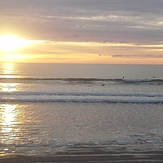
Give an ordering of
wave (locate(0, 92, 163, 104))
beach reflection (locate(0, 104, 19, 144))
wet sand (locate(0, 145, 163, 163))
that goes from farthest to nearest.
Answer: wave (locate(0, 92, 163, 104))
beach reflection (locate(0, 104, 19, 144))
wet sand (locate(0, 145, 163, 163))

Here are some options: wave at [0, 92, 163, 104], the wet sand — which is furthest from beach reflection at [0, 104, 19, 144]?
wave at [0, 92, 163, 104]

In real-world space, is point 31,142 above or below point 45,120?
below

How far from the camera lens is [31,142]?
9.64m

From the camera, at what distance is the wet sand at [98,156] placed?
756cm

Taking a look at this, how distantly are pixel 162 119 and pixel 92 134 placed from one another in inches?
188

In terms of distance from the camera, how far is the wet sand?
756 centimetres

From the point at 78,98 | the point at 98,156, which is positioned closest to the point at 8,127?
the point at 98,156

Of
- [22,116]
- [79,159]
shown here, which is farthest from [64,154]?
[22,116]

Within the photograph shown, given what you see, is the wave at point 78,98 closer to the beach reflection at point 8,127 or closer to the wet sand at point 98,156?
the beach reflection at point 8,127

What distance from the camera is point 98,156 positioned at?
26.3 ft

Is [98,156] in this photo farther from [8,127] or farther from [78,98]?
[78,98]

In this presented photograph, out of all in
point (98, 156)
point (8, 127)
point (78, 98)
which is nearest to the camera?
point (98, 156)

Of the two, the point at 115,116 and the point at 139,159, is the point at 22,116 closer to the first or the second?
the point at 115,116

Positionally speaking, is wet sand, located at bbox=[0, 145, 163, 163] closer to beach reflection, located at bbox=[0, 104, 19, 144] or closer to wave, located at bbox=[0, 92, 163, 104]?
beach reflection, located at bbox=[0, 104, 19, 144]
